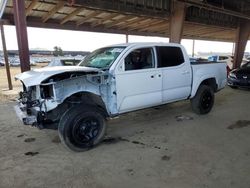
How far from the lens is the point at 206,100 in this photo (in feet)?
20.2

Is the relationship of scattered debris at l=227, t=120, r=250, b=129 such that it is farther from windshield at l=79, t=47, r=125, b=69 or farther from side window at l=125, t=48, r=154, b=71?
windshield at l=79, t=47, r=125, b=69

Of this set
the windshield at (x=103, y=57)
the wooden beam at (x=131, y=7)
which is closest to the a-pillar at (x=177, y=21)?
the wooden beam at (x=131, y=7)

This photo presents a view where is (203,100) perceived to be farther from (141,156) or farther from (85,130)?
(85,130)

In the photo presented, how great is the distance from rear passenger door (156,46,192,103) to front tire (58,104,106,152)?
1.70 metres

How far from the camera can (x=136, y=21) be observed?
508 inches

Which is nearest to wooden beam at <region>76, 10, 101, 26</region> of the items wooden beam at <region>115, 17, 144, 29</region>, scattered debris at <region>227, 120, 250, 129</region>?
→ wooden beam at <region>115, 17, 144, 29</region>

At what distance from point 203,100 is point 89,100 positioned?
3.19 metres

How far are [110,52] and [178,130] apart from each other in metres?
2.18

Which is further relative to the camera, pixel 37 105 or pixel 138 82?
pixel 138 82

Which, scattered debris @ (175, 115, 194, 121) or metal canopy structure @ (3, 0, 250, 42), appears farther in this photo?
metal canopy structure @ (3, 0, 250, 42)

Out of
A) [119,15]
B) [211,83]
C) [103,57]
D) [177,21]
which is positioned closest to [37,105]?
[103,57]

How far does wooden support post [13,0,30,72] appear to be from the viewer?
21.4 ft

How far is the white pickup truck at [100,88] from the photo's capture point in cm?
384

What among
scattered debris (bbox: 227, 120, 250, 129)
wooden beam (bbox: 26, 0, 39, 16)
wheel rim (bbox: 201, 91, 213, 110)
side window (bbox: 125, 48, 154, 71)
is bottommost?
scattered debris (bbox: 227, 120, 250, 129)
